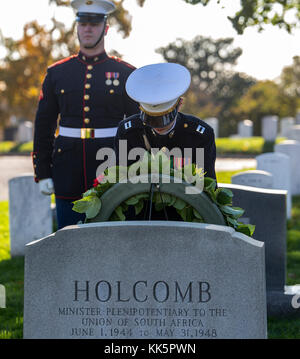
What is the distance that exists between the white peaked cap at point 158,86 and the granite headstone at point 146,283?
2.37 feet

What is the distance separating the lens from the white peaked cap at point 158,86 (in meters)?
3.21

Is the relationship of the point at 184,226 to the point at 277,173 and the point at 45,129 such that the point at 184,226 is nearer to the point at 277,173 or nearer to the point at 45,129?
the point at 45,129

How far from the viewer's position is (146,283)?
2785 millimetres

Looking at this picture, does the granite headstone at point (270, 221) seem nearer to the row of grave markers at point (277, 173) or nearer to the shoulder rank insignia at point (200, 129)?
the row of grave markers at point (277, 173)

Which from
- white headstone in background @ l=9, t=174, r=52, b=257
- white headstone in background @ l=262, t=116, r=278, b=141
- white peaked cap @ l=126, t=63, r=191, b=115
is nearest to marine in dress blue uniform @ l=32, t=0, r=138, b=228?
white peaked cap @ l=126, t=63, r=191, b=115

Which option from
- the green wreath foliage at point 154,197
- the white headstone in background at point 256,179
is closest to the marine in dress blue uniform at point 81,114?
the green wreath foliage at point 154,197

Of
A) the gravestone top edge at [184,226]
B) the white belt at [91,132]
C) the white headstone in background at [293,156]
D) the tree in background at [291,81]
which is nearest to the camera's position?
the gravestone top edge at [184,226]

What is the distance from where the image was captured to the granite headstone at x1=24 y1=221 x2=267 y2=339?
273 cm

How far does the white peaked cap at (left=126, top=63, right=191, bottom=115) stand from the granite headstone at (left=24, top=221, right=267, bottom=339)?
2.37ft

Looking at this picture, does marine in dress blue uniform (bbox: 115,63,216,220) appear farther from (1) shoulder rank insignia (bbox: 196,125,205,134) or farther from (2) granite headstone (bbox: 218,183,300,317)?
(2) granite headstone (bbox: 218,183,300,317)

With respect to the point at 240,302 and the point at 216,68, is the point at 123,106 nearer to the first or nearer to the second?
the point at 240,302

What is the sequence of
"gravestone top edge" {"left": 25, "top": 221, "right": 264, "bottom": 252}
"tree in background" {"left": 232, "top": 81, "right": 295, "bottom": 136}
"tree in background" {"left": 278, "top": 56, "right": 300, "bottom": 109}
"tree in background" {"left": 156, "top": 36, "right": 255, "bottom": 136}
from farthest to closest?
"tree in background" {"left": 156, "top": 36, "right": 255, "bottom": 136} → "tree in background" {"left": 278, "top": 56, "right": 300, "bottom": 109} → "tree in background" {"left": 232, "top": 81, "right": 295, "bottom": 136} → "gravestone top edge" {"left": 25, "top": 221, "right": 264, "bottom": 252}

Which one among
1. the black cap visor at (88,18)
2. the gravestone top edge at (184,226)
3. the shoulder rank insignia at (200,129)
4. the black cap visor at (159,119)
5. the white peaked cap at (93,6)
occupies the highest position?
the white peaked cap at (93,6)
